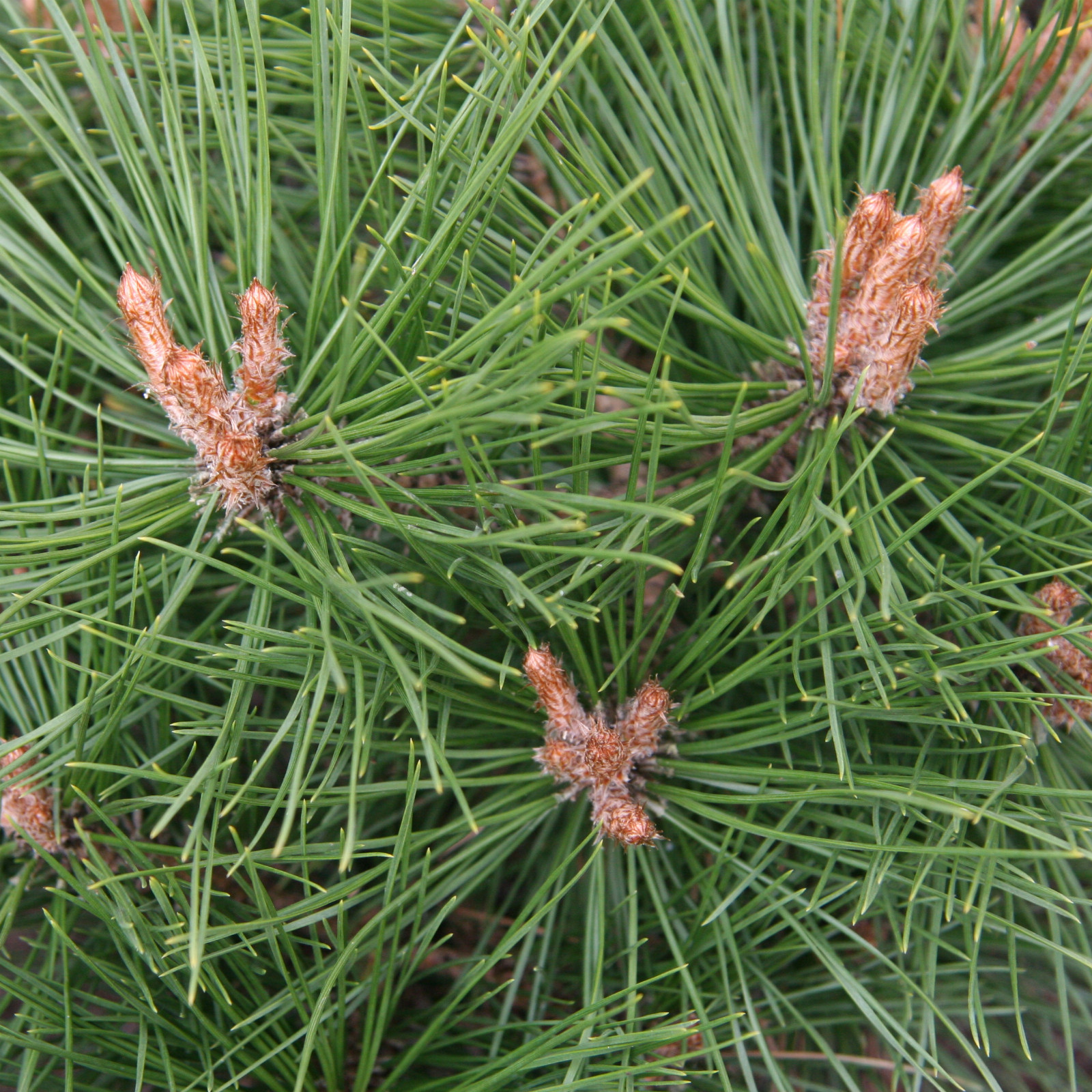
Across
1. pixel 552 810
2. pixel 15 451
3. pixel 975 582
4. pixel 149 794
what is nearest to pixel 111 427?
pixel 15 451

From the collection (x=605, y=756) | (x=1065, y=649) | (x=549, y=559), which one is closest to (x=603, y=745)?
(x=605, y=756)

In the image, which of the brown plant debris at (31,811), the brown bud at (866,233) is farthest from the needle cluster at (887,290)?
the brown plant debris at (31,811)

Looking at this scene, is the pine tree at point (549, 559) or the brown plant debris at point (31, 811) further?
the brown plant debris at point (31, 811)

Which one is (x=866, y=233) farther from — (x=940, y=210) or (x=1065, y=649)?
(x=1065, y=649)

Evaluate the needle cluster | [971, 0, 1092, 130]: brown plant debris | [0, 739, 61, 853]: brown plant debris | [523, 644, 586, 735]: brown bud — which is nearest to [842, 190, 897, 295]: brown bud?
the needle cluster

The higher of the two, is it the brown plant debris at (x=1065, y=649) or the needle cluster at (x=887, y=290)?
the needle cluster at (x=887, y=290)

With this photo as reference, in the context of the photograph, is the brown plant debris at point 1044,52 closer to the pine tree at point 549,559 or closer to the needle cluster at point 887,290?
the pine tree at point 549,559

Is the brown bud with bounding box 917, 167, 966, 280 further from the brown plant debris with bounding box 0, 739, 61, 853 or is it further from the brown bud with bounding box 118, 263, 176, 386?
the brown plant debris with bounding box 0, 739, 61, 853
